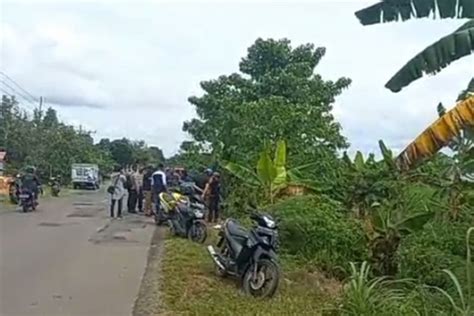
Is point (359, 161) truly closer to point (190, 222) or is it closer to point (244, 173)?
point (244, 173)

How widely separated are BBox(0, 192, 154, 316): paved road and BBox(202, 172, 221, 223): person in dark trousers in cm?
154

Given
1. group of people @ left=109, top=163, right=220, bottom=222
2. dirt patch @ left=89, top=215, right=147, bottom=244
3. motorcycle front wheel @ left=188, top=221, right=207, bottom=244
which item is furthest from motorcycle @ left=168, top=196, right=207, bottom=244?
group of people @ left=109, top=163, right=220, bottom=222

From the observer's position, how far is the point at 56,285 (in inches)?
359

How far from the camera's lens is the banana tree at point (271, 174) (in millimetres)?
14031

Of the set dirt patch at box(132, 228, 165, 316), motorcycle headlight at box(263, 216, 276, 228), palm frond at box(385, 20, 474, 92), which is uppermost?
palm frond at box(385, 20, 474, 92)

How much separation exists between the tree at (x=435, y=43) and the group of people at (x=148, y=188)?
896 cm

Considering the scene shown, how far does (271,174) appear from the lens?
14156 mm

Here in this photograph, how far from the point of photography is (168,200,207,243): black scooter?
46.8 ft

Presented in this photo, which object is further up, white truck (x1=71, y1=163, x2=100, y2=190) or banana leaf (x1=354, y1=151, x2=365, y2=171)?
white truck (x1=71, y1=163, x2=100, y2=190)

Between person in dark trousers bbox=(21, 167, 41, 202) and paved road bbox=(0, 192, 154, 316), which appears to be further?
person in dark trousers bbox=(21, 167, 41, 202)

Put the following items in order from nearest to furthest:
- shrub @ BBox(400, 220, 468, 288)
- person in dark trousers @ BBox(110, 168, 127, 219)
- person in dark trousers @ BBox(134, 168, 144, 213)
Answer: shrub @ BBox(400, 220, 468, 288) < person in dark trousers @ BBox(110, 168, 127, 219) < person in dark trousers @ BBox(134, 168, 144, 213)

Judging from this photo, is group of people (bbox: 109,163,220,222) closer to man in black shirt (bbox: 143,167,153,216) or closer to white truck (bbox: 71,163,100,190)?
man in black shirt (bbox: 143,167,153,216)

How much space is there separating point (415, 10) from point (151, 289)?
16.1ft

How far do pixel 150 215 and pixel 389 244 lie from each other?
1149 cm
